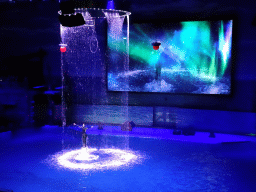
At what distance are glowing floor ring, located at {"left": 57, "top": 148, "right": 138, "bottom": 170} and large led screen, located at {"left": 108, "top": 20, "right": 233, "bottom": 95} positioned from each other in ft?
9.47

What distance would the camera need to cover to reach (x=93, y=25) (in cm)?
928

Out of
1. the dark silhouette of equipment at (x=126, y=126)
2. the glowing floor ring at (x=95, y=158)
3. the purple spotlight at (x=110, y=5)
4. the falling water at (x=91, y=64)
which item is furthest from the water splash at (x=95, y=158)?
the purple spotlight at (x=110, y=5)

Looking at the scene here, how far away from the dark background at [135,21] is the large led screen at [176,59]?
22cm

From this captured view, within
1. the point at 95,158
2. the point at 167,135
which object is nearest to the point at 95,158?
the point at 95,158

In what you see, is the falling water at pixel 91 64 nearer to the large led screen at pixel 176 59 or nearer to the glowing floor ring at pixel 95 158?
the large led screen at pixel 176 59

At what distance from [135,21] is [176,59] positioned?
170 cm

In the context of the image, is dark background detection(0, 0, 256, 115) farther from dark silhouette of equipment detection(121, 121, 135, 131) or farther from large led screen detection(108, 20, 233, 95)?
dark silhouette of equipment detection(121, 121, 135, 131)

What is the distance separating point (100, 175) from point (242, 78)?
5109 mm

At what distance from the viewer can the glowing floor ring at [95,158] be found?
222 inches

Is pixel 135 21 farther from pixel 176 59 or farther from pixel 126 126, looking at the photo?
pixel 126 126

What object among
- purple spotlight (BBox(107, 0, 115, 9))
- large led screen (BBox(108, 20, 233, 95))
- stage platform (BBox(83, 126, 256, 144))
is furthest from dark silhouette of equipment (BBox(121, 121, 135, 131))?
purple spotlight (BBox(107, 0, 115, 9))

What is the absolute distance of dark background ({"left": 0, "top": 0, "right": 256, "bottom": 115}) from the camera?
809 cm

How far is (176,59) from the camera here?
8.53 m

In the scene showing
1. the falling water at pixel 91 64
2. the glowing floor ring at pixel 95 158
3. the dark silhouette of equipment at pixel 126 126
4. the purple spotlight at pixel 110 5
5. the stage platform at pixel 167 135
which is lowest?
the glowing floor ring at pixel 95 158
